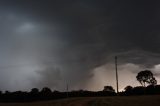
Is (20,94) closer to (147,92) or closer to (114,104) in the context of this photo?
(147,92)

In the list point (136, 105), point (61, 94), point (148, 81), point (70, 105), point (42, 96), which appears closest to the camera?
point (136, 105)

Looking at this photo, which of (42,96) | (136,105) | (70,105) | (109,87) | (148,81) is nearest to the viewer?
(136,105)

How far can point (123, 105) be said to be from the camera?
6019 cm

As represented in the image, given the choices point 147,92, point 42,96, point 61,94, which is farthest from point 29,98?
point 147,92

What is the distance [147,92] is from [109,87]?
7319cm

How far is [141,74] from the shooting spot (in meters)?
154

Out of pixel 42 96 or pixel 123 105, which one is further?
pixel 42 96

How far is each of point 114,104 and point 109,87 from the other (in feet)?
407

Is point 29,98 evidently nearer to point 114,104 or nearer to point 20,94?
point 20,94

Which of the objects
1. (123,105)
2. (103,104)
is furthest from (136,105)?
(103,104)

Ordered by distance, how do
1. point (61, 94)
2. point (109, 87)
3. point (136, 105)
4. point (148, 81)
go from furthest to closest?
point (109, 87) → point (148, 81) → point (61, 94) → point (136, 105)

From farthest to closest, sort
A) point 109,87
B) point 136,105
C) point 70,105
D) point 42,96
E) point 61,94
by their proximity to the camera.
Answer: point 109,87, point 61,94, point 42,96, point 70,105, point 136,105

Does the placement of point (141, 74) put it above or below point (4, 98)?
above

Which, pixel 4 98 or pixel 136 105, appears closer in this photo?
pixel 136 105
